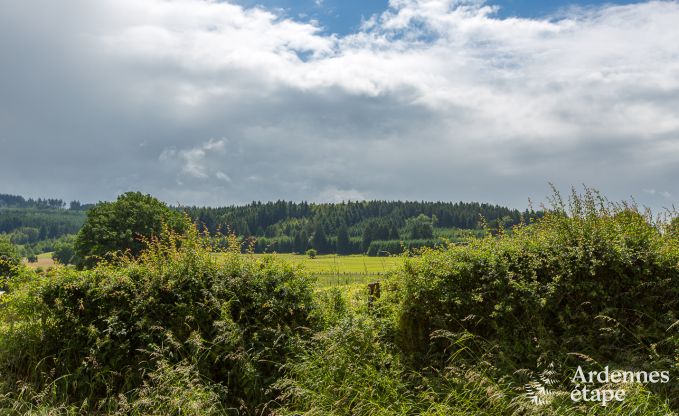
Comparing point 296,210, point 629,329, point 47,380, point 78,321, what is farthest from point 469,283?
point 296,210

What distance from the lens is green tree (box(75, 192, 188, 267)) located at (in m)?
34.8

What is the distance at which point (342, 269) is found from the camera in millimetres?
10547

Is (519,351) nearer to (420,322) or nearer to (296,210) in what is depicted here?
(420,322)

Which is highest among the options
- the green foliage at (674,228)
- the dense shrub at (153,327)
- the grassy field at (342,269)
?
the green foliage at (674,228)

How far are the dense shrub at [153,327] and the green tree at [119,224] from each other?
89.5 ft

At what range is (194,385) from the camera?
22.8 ft

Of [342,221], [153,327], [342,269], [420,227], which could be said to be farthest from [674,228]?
[342,221]

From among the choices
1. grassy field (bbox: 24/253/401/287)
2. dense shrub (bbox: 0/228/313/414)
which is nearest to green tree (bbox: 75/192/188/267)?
grassy field (bbox: 24/253/401/287)

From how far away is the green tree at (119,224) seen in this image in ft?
114

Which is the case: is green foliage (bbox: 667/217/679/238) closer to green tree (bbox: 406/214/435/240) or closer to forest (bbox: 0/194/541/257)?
forest (bbox: 0/194/541/257)

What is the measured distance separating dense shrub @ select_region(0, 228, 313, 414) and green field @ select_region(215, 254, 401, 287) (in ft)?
2.14

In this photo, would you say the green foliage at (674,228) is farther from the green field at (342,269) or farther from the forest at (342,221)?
the forest at (342,221)

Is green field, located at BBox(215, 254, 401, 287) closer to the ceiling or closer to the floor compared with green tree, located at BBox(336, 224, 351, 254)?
closer to the floor

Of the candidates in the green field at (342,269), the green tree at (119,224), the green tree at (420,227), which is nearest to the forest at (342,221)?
the green tree at (420,227)
